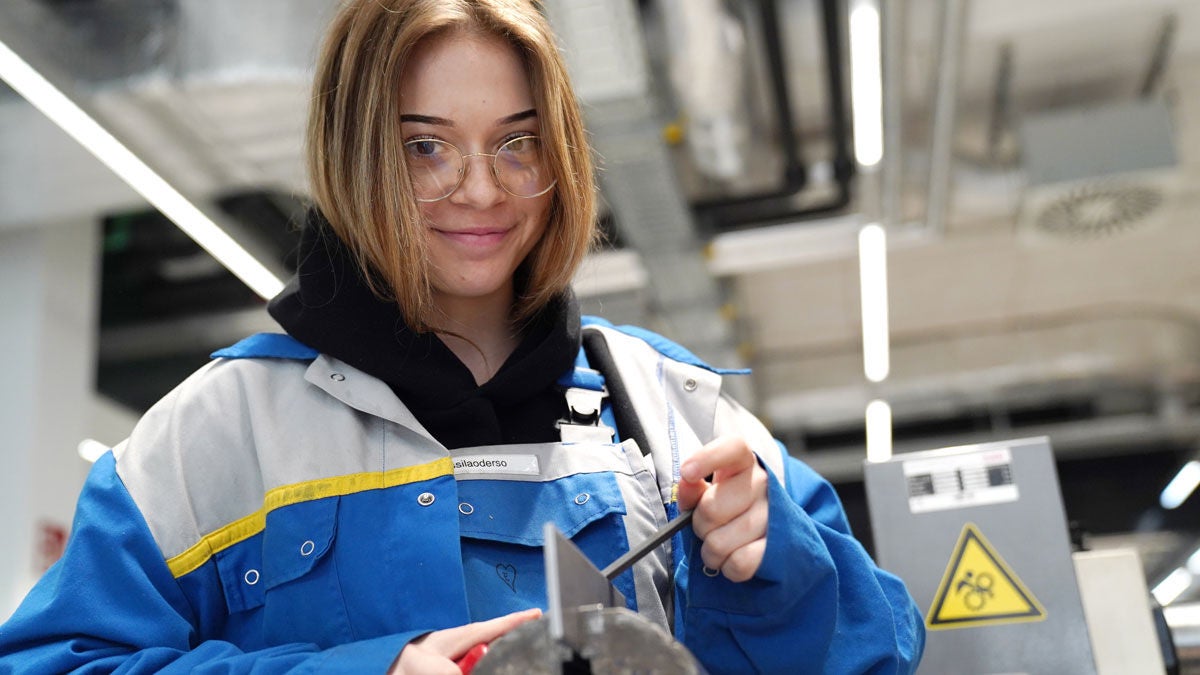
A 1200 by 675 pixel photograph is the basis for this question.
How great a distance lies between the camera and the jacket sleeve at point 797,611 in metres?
1.09

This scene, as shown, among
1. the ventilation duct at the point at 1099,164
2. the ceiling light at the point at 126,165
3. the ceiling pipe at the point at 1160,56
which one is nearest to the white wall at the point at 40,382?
the ceiling light at the point at 126,165

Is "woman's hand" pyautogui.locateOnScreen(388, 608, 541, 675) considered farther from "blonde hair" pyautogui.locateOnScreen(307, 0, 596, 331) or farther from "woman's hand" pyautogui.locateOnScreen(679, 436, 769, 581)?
→ "blonde hair" pyautogui.locateOnScreen(307, 0, 596, 331)

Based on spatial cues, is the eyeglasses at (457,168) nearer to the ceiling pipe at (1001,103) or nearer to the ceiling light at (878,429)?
the ceiling pipe at (1001,103)

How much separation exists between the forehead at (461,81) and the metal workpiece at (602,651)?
0.66m

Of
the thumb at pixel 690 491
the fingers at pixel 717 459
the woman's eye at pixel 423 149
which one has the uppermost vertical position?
the woman's eye at pixel 423 149

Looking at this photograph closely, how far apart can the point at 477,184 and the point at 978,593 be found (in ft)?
3.14

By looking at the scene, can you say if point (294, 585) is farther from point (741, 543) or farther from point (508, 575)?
point (741, 543)

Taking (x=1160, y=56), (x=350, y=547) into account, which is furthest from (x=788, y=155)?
(x=350, y=547)

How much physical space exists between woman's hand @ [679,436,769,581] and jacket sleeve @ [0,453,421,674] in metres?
0.28

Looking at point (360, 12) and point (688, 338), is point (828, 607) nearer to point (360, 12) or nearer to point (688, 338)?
point (360, 12)

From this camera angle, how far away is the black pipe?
531 centimetres

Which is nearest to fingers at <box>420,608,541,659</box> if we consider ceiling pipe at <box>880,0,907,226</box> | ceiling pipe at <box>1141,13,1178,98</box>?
ceiling pipe at <box>880,0,907,226</box>

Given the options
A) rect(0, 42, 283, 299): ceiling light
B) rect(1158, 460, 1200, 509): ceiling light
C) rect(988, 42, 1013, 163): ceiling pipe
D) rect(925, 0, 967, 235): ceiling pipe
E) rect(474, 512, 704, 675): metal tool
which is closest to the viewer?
rect(474, 512, 704, 675): metal tool

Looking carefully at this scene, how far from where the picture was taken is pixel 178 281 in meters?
7.80
